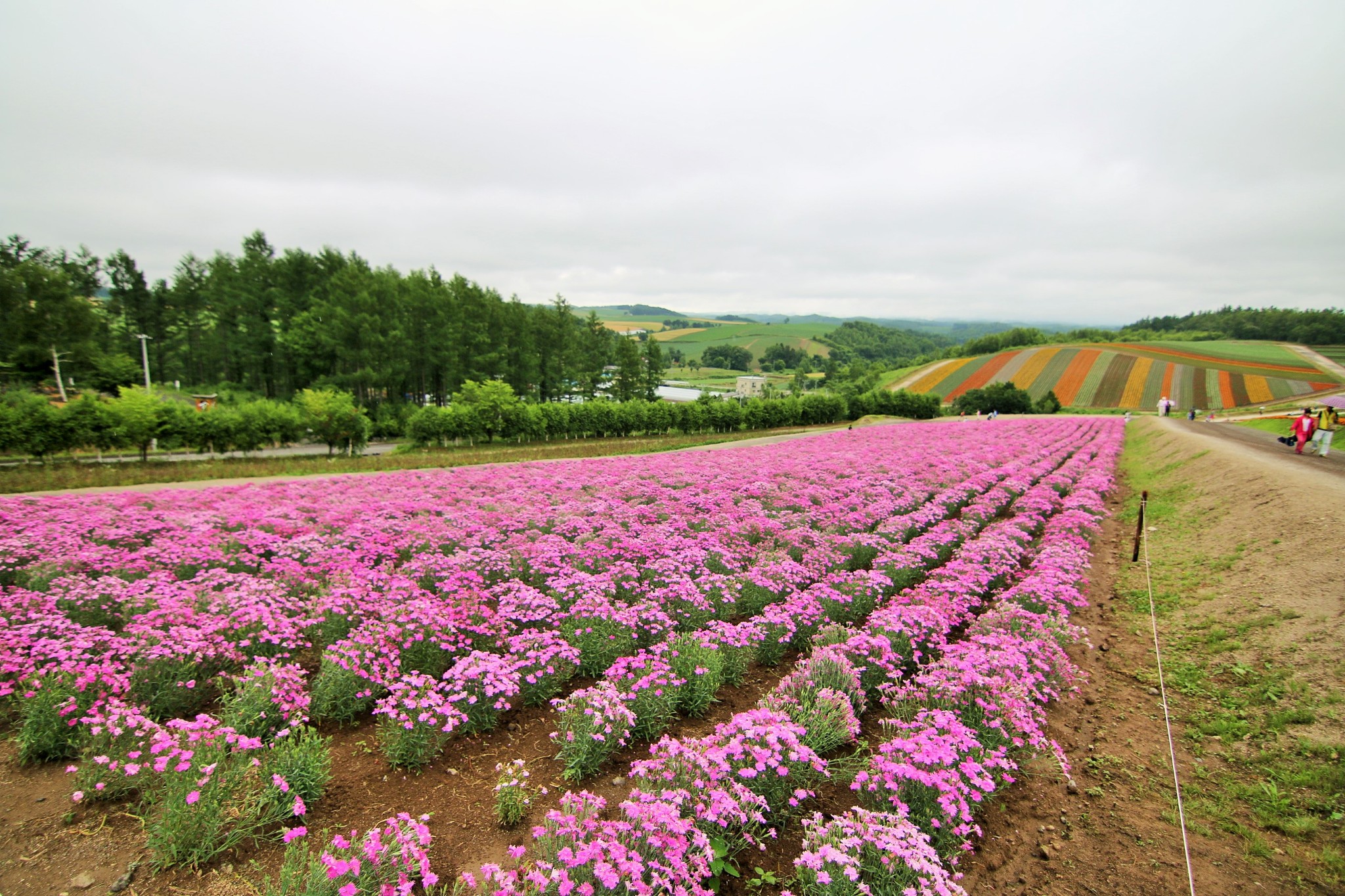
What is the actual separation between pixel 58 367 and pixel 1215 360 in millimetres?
151342

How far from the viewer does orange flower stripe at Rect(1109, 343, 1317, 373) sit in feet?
246

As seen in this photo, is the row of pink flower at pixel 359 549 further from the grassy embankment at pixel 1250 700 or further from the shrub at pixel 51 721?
the grassy embankment at pixel 1250 700

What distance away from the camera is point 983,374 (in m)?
96.2

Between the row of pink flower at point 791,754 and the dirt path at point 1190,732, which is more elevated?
the row of pink flower at point 791,754

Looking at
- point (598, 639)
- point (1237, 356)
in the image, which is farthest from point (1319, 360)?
point (598, 639)

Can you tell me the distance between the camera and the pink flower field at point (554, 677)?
11.9 feet

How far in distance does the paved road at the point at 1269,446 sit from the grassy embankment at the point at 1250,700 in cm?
841

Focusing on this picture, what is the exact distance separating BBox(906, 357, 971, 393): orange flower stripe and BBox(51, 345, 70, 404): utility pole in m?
108

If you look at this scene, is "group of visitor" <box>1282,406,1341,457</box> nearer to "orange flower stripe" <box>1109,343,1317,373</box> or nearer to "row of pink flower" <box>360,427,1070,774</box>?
"row of pink flower" <box>360,427,1070,774</box>

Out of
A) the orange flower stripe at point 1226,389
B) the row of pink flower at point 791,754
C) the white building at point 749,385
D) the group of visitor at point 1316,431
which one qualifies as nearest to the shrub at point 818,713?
the row of pink flower at point 791,754

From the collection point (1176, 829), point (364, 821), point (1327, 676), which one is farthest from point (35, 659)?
point (1327, 676)

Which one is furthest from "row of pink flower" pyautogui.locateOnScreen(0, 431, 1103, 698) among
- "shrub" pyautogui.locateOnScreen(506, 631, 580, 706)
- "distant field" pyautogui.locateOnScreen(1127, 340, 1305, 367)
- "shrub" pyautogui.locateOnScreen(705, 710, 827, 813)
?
"distant field" pyautogui.locateOnScreen(1127, 340, 1305, 367)

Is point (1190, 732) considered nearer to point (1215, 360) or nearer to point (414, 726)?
point (414, 726)

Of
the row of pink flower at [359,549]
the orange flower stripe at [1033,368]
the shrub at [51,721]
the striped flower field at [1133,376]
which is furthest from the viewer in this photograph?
the orange flower stripe at [1033,368]
